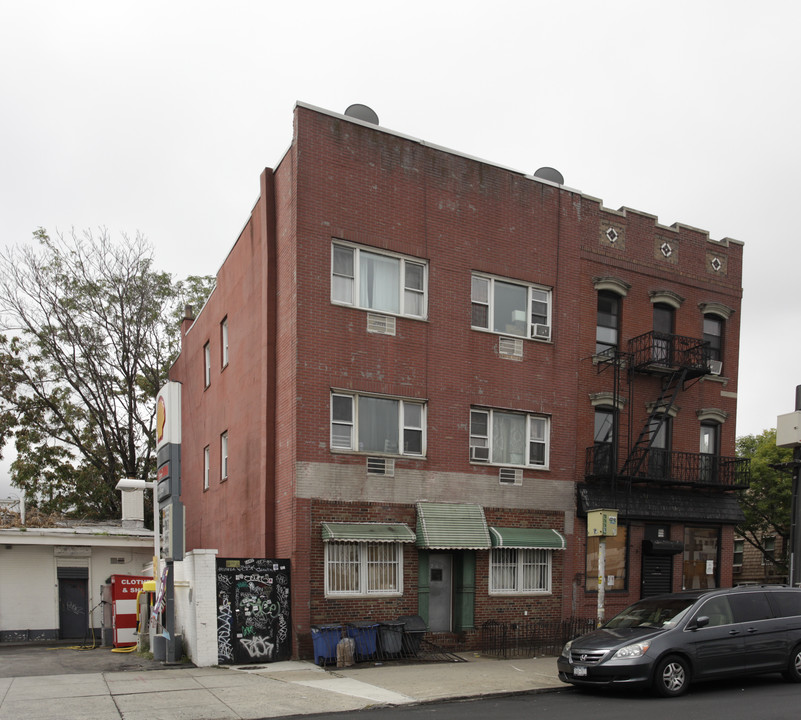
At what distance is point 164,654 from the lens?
16078mm

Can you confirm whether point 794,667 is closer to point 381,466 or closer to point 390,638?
point 390,638

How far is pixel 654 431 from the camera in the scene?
2123cm

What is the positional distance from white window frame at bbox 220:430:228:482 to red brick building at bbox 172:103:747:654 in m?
0.08

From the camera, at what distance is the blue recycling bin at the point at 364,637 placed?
609 inches

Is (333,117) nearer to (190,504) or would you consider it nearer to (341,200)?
(341,200)

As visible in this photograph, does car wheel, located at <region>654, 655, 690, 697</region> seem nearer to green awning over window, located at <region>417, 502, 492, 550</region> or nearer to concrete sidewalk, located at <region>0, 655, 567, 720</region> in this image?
concrete sidewalk, located at <region>0, 655, 567, 720</region>

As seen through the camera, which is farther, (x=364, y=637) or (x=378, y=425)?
(x=378, y=425)

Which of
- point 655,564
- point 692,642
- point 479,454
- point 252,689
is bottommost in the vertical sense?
point 655,564

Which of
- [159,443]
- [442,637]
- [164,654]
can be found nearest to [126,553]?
[159,443]

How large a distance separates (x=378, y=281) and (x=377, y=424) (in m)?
3.18

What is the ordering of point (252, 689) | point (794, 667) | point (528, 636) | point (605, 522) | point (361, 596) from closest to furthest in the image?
point (252, 689) < point (794, 667) < point (605, 522) < point (361, 596) < point (528, 636)

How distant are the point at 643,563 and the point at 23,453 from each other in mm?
27021

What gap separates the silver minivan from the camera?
464 inches

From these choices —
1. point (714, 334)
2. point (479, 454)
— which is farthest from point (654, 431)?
point (479, 454)
